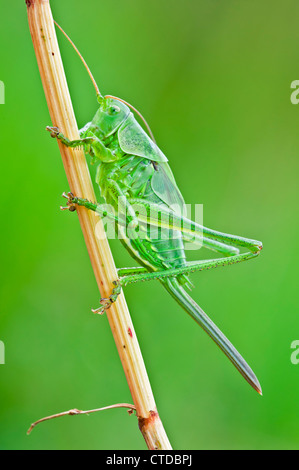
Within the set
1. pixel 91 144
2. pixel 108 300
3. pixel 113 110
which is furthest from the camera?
pixel 113 110

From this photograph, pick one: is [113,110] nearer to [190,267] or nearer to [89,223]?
[89,223]

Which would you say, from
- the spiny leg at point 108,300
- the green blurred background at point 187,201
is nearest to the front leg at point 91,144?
the spiny leg at point 108,300

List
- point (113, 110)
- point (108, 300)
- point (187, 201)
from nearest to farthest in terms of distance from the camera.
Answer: point (108, 300) → point (113, 110) → point (187, 201)

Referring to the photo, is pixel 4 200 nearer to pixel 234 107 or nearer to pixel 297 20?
pixel 234 107

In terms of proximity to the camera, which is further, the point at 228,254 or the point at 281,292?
the point at 281,292

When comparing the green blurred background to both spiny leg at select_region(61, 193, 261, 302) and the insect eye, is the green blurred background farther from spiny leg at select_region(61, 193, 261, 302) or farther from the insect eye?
spiny leg at select_region(61, 193, 261, 302)

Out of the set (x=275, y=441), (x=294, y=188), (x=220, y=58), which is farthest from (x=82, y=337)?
(x=220, y=58)

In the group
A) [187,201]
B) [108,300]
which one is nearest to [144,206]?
[108,300]
